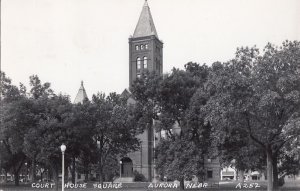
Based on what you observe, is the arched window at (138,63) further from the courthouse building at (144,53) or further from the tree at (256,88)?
the tree at (256,88)

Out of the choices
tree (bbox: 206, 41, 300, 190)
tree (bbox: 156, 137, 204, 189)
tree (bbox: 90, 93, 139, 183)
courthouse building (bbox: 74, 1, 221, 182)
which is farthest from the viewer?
courthouse building (bbox: 74, 1, 221, 182)

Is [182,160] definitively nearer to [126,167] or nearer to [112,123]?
[112,123]

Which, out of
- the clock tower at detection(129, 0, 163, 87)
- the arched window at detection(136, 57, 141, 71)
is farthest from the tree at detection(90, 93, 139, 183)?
the arched window at detection(136, 57, 141, 71)

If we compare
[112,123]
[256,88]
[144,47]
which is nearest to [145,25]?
[144,47]

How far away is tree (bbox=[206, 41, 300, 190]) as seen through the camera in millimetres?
27688

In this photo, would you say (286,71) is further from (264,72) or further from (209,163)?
(209,163)

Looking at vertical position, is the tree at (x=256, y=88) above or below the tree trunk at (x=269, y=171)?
above

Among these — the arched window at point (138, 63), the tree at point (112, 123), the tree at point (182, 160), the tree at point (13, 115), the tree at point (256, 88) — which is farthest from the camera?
the arched window at point (138, 63)

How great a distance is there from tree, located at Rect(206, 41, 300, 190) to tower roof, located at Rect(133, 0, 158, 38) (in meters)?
53.4

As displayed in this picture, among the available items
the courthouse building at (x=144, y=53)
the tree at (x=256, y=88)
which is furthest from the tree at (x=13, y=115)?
the courthouse building at (x=144, y=53)

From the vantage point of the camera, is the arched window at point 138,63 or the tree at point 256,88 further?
the arched window at point 138,63

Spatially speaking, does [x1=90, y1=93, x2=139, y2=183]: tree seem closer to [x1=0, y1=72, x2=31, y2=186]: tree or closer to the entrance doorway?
[x1=0, y1=72, x2=31, y2=186]: tree

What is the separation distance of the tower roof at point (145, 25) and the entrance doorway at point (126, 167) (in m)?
25.5

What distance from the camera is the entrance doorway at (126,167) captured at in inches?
3021
